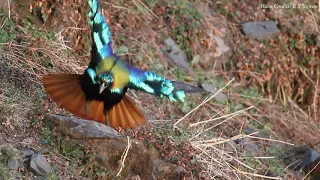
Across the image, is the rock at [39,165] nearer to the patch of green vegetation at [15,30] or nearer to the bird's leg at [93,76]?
the bird's leg at [93,76]

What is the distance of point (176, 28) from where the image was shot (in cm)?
770

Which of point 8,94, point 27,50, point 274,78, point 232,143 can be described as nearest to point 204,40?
point 274,78

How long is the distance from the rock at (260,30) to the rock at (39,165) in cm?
368

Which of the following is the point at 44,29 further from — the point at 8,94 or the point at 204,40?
the point at 204,40

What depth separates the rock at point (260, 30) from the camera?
813 centimetres

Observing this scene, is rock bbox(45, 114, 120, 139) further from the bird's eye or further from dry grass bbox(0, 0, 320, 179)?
the bird's eye

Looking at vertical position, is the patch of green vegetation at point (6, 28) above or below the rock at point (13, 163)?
above

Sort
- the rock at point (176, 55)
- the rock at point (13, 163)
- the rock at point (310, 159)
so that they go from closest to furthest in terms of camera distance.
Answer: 1. the rock at point (13, 163)
2. the rock at point (310, 159)
3. the rock at point (176, 55)

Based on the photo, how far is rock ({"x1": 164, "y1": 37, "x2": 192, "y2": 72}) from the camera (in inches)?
292

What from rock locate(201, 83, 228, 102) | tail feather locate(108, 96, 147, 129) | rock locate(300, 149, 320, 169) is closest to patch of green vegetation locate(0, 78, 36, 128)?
tail feather locate(108, 96, 147, 129)

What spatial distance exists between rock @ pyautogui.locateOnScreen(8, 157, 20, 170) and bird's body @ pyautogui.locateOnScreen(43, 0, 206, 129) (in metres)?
0.41

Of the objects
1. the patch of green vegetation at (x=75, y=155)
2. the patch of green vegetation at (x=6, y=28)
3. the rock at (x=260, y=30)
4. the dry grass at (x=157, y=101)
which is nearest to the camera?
the patch of green vegetation at (x=75, y=155)

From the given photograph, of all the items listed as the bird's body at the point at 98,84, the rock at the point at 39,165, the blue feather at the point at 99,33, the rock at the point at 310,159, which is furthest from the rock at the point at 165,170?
the rock at the point at 310,159

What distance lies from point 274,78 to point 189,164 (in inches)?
104
